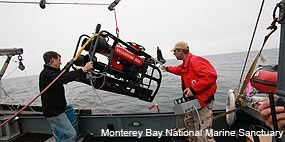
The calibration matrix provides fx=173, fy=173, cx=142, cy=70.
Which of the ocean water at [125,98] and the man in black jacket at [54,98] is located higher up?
the man in black jacket at [54,98]

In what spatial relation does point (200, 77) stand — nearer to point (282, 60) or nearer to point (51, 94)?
point (282, 60)

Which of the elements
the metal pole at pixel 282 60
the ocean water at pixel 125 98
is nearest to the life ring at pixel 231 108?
the ocean water at pixel 125 98

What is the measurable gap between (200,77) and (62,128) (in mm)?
2190

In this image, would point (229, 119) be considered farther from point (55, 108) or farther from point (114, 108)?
point (114, 108)

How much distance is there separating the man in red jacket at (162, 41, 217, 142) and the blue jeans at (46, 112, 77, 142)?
183 cm

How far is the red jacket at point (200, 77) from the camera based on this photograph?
2.28 meters

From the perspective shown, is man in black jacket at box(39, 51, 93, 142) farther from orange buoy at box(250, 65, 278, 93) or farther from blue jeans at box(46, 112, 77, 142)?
orange buoy at box(250, 65, 278, 93)

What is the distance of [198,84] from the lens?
2.27 meters

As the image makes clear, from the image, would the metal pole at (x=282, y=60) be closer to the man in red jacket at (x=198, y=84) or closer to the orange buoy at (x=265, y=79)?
the man in red jacket at (x=198, y=84)

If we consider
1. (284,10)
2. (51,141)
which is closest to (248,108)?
(284,10)

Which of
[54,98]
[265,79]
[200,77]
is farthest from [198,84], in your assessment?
[54,98]

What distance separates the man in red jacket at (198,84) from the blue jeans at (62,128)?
6.00 feet

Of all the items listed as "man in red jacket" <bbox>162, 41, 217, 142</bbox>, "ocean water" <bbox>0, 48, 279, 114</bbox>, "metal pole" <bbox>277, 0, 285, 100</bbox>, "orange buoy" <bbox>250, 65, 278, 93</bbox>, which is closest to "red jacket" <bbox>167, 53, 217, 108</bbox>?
"man in red jacket" <bbox>162, 41, 217, 142</bbox>

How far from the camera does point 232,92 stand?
3.10 m
